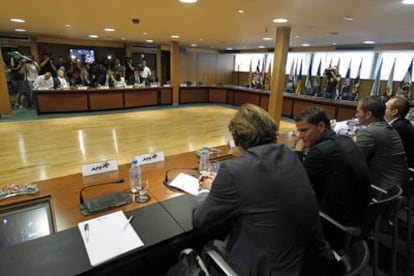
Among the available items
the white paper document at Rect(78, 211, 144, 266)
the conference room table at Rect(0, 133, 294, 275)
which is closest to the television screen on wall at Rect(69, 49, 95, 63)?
the conference room table at Rect(0, 133, 294, 275)

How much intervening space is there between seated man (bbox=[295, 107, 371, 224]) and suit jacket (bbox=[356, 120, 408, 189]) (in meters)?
0.63

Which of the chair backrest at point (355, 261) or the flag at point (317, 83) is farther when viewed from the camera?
the flag at point (317, 83)

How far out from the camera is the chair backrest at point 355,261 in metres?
0.88

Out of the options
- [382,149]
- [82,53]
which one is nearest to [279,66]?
[382,149]

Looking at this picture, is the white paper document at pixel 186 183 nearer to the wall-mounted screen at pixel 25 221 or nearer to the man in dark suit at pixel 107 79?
the wall-mounted screen at pixel 25 221

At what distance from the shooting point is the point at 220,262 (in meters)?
1.08

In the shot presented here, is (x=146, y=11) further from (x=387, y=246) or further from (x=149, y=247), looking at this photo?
(x=387, y=246)

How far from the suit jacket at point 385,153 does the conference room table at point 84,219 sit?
1.59 metres

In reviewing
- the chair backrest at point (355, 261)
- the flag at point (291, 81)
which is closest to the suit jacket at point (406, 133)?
the chair backrest at point (355, 261)

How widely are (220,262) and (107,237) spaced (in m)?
0.55

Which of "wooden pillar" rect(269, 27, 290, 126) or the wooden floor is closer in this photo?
the wooden floor

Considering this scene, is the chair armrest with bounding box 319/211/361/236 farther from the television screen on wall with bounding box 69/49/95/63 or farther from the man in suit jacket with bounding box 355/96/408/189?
the television screen on wall with bounding box 69/49/95/63

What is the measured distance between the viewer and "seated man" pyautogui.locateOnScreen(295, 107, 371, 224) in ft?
4.98

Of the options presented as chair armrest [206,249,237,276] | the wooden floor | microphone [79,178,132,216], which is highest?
microphone [79,178,132,216]
